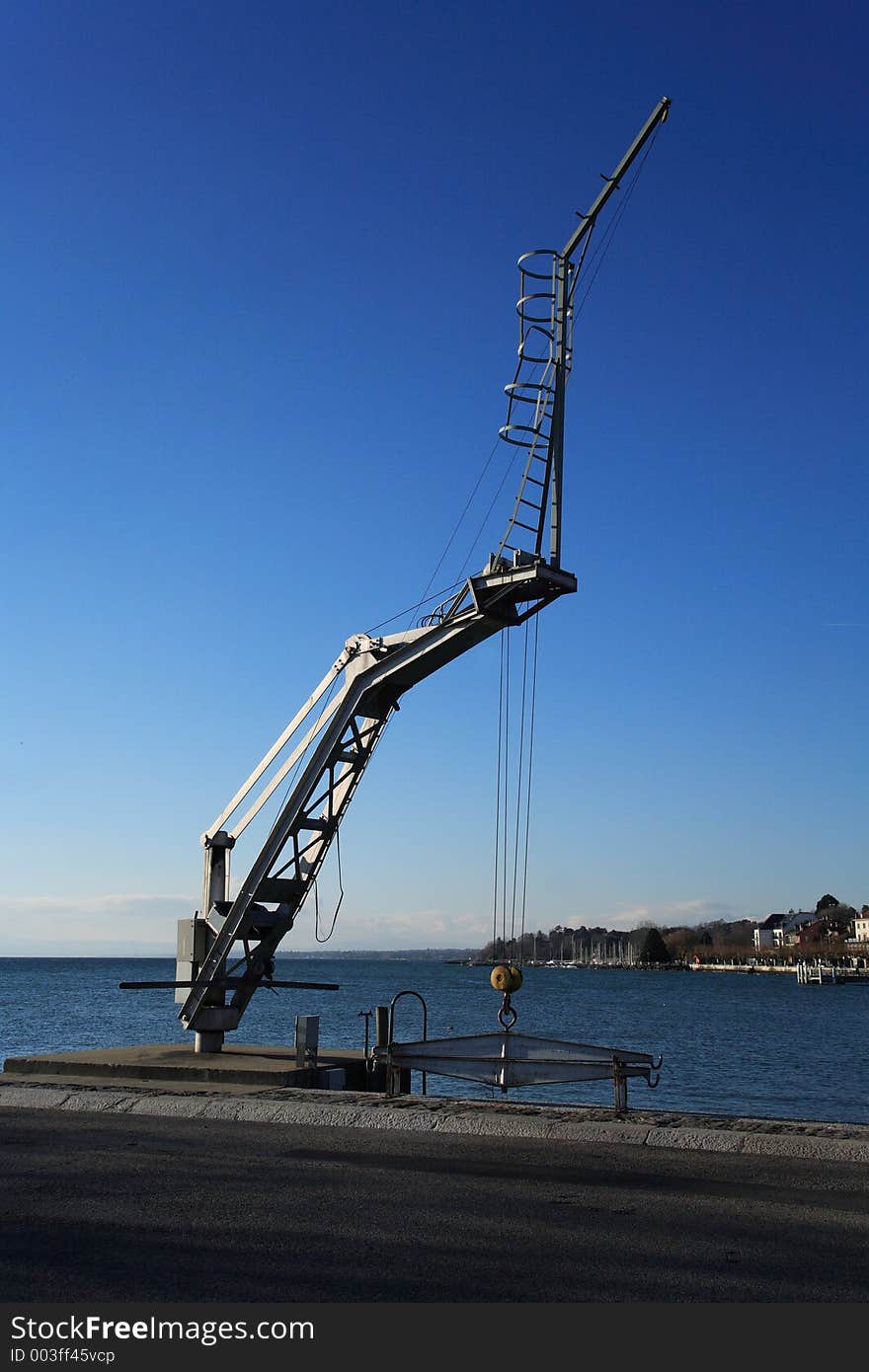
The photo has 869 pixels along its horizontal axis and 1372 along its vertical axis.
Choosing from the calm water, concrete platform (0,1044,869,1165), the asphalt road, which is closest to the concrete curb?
concrete platform (0,1044,869,1165)

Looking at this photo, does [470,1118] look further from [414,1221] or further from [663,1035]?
[663,1035]

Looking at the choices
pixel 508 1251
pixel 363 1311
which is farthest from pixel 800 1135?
pixel 363 1311

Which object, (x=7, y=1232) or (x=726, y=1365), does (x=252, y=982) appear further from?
(x=726, y=1365)

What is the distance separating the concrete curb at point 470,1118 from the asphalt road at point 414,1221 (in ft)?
1.19

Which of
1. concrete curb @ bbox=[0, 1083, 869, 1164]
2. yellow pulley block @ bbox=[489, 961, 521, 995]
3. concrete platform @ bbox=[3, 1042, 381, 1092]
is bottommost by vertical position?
concrete platform @ bbox=[3, 1042, 381, 1092]

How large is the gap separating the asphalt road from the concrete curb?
36 centimetres

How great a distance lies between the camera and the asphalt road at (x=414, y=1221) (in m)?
A: 7.04

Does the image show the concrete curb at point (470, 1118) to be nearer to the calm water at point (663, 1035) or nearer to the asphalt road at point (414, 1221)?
the asphalt road at point (414, 1221)

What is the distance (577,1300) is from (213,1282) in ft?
6.77

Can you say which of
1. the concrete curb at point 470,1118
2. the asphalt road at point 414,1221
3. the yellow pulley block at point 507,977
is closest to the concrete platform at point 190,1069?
the concrete curb at point 470,1118

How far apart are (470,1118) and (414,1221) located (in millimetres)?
4604

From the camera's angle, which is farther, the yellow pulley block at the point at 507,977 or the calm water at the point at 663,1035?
the calm water at the point at 663,1035

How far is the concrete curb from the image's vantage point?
12.1m

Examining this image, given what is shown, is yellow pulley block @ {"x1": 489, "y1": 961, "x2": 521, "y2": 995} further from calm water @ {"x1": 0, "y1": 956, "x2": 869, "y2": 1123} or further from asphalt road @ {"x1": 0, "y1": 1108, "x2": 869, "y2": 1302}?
calm water @ {"x1": 0, "y1": 956, "x2": 869, "y2": 1123}
